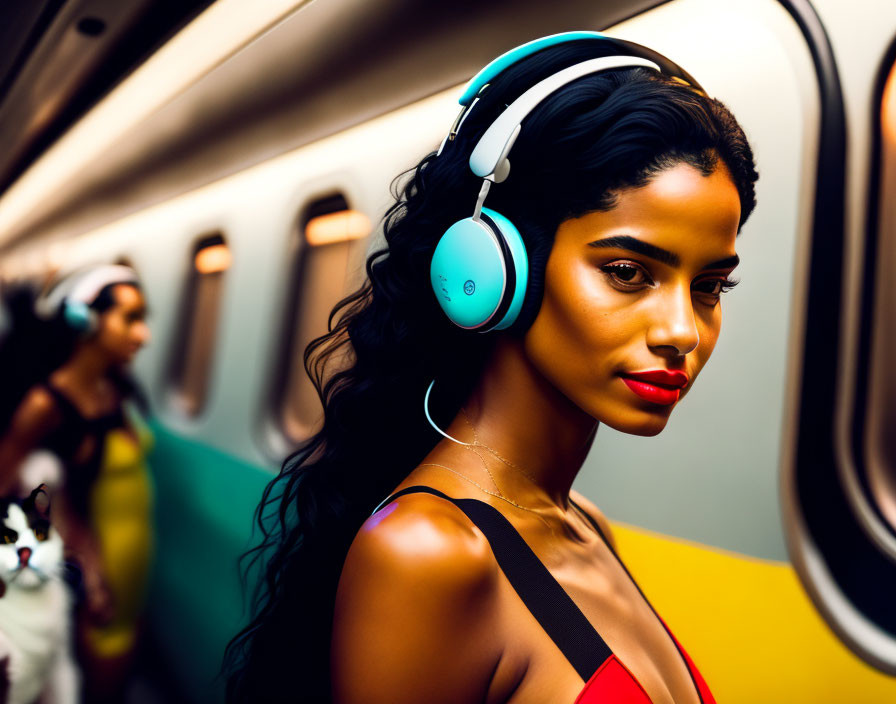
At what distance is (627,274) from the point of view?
943mm

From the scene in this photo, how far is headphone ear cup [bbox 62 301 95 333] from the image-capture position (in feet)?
11.5

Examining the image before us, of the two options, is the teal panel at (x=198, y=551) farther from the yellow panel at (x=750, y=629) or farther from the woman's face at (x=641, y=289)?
the woman's face at (x=641, y=289)

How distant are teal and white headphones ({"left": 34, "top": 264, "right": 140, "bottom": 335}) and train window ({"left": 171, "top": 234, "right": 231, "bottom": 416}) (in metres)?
0.48

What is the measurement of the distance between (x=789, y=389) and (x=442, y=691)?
39.4 inches

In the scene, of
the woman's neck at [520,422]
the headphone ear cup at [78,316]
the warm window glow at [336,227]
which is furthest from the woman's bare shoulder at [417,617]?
the headphone ear cup at [78,316]

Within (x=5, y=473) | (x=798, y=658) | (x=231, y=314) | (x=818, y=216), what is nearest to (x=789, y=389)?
(x=818, y=216)

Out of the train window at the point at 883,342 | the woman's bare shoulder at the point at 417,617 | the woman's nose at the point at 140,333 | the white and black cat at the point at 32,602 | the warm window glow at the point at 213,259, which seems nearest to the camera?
the woman's bare shoulder at the point at 417,617

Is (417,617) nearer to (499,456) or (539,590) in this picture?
(539,590)

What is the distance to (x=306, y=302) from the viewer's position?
3.43 m

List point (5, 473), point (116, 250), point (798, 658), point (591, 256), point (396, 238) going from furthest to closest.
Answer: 1. point (116, 250)
2. point (5, 473)
3. point (798, 658)
4. point (396, 238)
5. point (591, 256)

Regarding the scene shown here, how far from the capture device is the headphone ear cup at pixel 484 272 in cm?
96

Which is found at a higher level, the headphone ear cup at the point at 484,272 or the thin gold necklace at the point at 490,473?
the headphone ear cup at the point at 484,272

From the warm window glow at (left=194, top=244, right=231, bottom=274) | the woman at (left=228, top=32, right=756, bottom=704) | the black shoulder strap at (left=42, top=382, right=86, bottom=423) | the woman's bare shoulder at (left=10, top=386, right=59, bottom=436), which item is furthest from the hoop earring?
the warm window glow at (left=194, top=244, right=231, bottom=274)

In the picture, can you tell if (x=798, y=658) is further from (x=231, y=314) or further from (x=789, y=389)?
(x=231, y=314)
